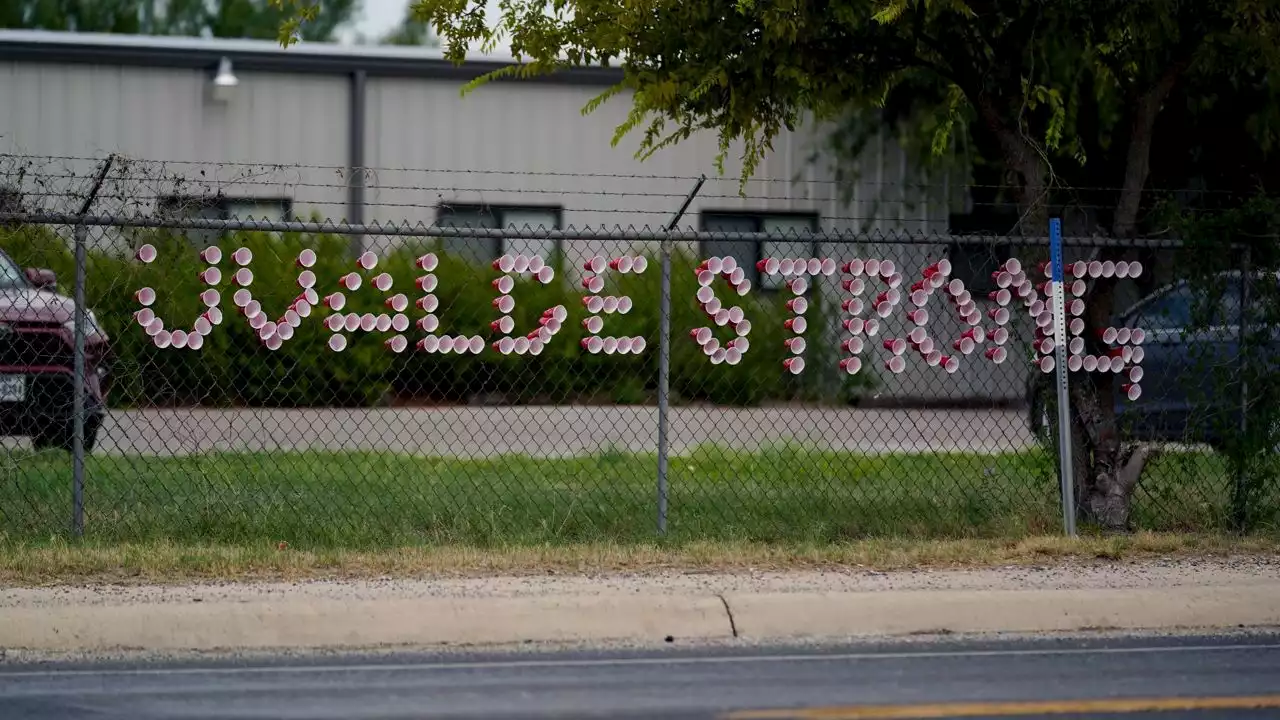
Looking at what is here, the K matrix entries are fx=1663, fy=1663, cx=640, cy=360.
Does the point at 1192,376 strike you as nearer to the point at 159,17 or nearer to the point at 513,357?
the point at 513,357

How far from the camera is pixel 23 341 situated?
363 inches

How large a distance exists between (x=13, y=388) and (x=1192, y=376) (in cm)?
679

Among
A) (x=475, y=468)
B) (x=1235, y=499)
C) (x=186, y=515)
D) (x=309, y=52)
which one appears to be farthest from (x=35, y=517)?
(x=309, y=52)

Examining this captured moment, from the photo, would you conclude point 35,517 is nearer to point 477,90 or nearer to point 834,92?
point 834,92

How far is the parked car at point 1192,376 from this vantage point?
9.81 m

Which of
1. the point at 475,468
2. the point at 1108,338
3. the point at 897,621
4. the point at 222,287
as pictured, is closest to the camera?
the point at 897,621

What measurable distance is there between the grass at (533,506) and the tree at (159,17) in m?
41.4

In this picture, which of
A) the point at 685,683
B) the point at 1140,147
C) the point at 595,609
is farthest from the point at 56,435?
the point at 1140,147

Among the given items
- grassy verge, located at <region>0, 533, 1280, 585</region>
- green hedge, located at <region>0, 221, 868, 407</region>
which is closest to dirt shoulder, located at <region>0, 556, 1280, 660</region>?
grassy verge, located at <region>0, 533, 1280, 585</region>

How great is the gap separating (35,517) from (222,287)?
15.8ft

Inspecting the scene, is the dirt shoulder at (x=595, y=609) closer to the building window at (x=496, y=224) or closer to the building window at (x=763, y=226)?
the building window at (x=496, y=224)

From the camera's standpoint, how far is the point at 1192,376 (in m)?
9.95

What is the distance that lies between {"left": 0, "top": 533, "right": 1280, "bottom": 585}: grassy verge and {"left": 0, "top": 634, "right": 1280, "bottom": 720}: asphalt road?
51.2 inches

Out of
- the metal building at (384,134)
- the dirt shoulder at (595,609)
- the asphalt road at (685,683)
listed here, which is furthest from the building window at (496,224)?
the asphalt road at (685,683)
